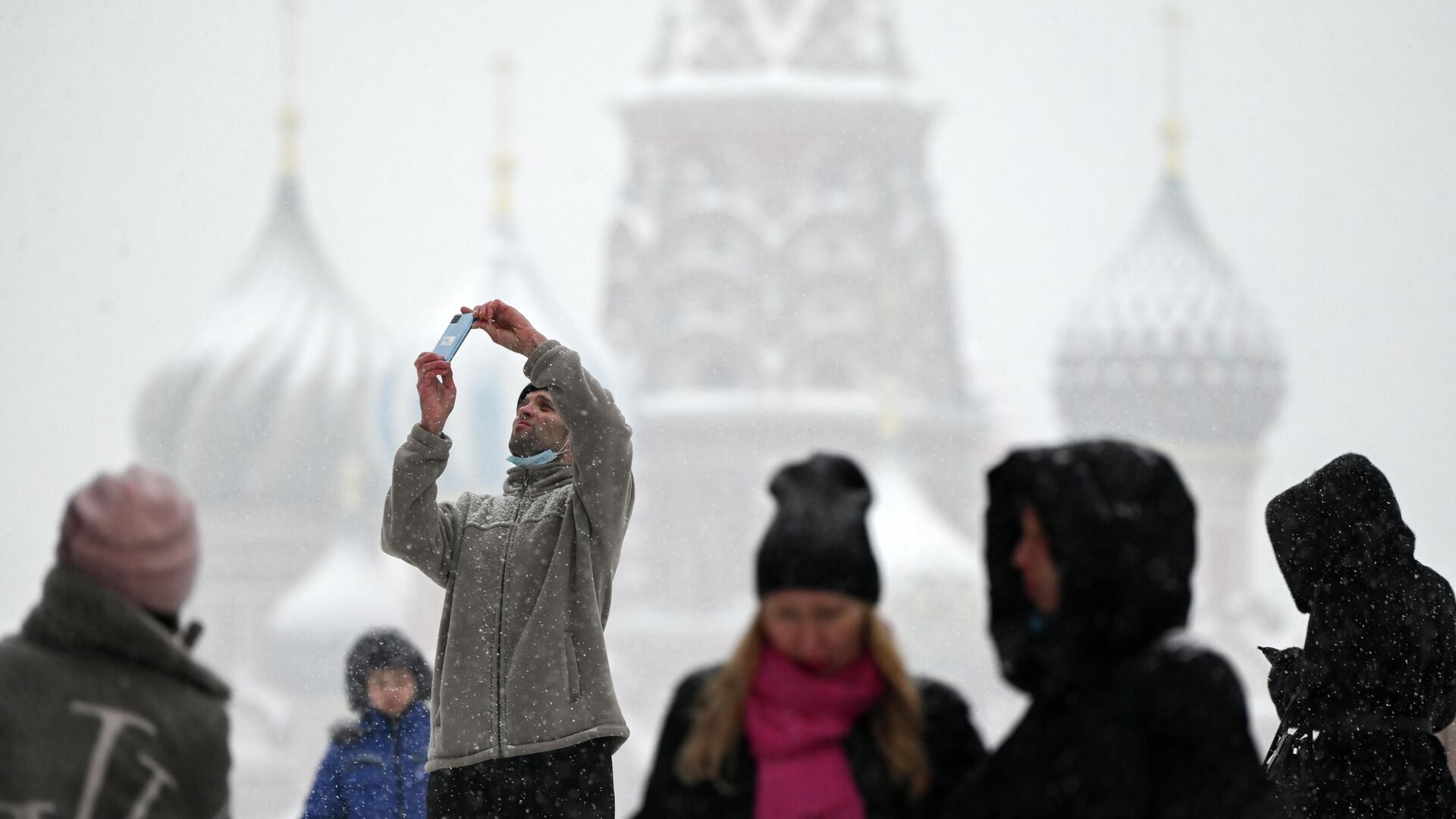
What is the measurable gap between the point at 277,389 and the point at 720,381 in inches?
347

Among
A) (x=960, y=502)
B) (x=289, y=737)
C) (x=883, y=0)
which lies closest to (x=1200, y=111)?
(x=883, y=0)

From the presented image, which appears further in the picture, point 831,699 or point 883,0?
point 883,0

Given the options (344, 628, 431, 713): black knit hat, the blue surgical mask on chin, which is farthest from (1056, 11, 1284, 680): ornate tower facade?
the blue surgical mask on chin

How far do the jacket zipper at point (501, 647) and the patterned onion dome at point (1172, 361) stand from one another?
46585 mm

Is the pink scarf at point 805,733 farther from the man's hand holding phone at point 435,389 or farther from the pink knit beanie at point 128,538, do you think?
the man's hand holding phone at point 435,389

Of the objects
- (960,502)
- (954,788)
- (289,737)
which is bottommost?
(954,788)

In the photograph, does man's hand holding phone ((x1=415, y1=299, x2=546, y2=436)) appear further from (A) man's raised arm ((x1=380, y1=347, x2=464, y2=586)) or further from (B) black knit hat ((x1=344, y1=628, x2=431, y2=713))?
(B) black knit hat ((x1=344, y1=628, x2=431, y2=713))

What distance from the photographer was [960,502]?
5138cm

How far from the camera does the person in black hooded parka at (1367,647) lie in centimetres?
344

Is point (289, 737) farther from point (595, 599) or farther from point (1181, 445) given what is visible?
point (595, 599)

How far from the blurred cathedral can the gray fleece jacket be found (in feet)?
141

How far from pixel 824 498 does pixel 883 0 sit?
52264 mm

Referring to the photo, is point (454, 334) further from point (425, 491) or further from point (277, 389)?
point (277, 389)

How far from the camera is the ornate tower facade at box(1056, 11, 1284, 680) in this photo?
162ft
